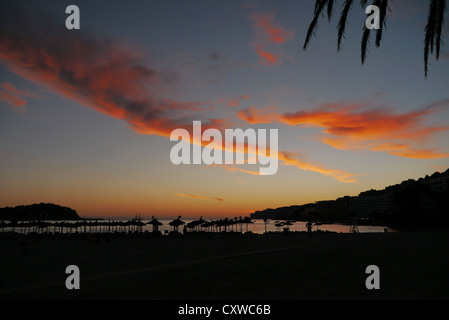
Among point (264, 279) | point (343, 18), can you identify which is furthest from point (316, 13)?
point (264, 279)

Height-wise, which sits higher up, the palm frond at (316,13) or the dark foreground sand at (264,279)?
the palm frond at (316,13)

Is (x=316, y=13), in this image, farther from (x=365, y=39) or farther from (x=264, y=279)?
(x=264, y=279)

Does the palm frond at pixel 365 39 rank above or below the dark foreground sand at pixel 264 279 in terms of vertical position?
above

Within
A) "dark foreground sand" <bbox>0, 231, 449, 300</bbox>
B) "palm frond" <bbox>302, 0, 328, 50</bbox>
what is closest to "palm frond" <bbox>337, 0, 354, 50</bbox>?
"palm frond" <bbox>302, 0, 328, 50</bbox>

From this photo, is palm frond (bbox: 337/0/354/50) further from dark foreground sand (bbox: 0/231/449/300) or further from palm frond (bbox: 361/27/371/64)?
dark foreground sand (bbox: 0/231/449/300)

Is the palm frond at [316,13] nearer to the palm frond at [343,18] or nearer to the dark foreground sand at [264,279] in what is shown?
the palm frond at [343,18]

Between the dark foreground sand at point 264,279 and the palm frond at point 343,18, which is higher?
the palm frond at point 343,18

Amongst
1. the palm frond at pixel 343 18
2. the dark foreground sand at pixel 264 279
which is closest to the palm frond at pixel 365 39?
the palm frond at pixel 343 18

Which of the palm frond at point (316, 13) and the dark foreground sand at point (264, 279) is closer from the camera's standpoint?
the palm frond at point (316, 13)

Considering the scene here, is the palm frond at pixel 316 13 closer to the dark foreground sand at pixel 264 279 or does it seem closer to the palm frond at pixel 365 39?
the palm frond at pixel 365 39
